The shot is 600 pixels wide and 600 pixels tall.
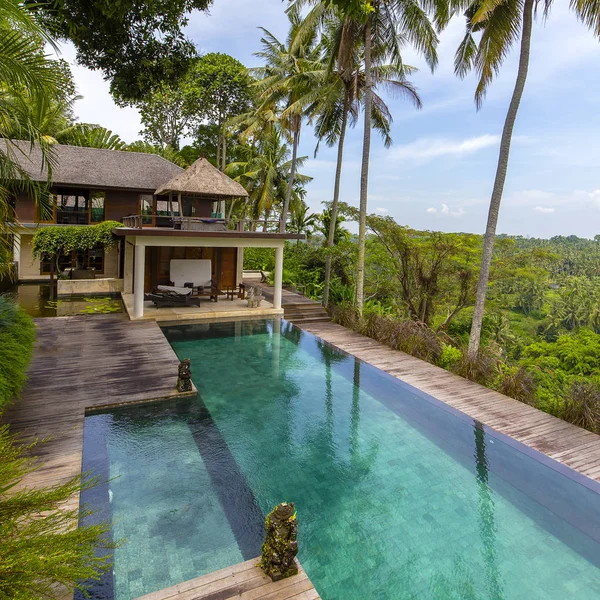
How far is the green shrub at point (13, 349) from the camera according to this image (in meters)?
5.89

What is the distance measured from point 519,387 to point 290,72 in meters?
17.3

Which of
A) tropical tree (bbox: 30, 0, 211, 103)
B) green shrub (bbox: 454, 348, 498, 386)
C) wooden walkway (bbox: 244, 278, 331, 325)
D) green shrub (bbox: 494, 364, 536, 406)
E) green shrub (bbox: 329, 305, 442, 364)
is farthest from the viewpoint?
wooden walkway (bbox: 244, 278, 331, 325)

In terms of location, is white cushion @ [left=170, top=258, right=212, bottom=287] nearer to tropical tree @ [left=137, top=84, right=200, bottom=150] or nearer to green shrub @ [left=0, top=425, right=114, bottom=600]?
green shrub @ [left=0, top=425, right=114, bottom=600]

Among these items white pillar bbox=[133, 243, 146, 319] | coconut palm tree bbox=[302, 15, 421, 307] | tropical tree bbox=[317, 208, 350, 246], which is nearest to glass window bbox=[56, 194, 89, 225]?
white pillar bbox=[133, 243, 146, 319]

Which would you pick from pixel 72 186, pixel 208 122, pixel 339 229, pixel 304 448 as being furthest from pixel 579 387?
pixel 208 122

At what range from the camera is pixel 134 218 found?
627 inches

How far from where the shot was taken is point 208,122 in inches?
1348

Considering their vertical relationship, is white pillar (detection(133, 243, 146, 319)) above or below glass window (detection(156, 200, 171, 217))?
below

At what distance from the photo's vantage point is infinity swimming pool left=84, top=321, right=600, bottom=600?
4285 mm

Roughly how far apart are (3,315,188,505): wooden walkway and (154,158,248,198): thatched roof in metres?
5.61

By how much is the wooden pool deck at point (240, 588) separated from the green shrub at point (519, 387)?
263 inches

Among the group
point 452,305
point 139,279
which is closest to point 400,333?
point 452,305

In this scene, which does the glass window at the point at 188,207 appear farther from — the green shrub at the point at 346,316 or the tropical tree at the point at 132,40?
the tropical tree at the point at 132,40

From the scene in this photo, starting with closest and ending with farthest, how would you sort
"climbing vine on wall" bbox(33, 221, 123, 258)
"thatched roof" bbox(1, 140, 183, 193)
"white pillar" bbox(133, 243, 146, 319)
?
"white pillar" bbox(133, 243, 146, 319)
"climbing vine on wall" bbox(33, 221, 123, 258)
"thatched roof" bbox(1, 140, 183, 193)
